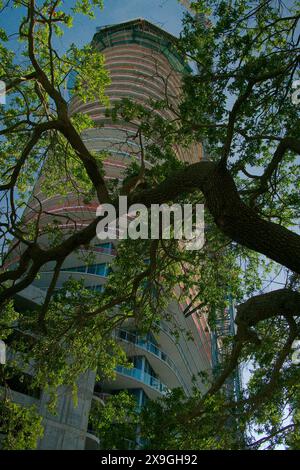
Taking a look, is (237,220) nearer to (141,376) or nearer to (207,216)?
(207,216)

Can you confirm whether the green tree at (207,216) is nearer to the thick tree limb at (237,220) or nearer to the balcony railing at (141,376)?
the thick tree limb at (237,220)

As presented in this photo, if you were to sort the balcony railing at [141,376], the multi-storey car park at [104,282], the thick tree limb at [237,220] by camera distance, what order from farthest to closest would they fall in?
1. the balcony railing at [141,376]
2. the multi-storey car park at [104,282]
3. the thick tree limb at [237,220]

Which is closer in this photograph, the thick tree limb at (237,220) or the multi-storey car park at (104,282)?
the thick tree limb at (237,220)

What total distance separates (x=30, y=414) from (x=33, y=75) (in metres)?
7.45

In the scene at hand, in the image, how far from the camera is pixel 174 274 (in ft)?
31.9

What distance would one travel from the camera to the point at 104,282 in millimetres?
27656

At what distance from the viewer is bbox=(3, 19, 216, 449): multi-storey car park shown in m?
12.1

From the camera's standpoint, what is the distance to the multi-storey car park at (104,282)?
39.8 ft

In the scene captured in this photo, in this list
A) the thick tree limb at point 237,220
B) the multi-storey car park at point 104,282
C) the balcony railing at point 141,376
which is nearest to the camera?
the thick tree limb at point 237,220

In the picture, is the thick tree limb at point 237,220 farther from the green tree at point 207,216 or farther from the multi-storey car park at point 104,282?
the multi-storey car park at point 104,282

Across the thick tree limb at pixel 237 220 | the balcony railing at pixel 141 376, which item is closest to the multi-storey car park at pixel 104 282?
the balcony railing at pixel 141 376

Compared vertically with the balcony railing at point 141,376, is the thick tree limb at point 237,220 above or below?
below

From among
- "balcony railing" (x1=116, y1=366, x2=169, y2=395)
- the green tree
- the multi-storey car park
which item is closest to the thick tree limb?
the green tree

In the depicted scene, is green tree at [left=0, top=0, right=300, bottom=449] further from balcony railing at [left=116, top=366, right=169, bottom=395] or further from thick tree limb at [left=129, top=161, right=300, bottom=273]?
balcony railing at [left=116, top=366, right=169, bottom=395]
